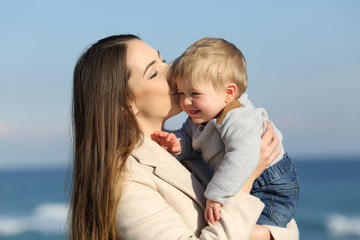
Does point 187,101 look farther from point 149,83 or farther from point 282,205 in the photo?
point 282,205

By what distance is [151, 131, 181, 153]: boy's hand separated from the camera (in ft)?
12.3

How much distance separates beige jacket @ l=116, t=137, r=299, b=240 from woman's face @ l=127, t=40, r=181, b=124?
229mm

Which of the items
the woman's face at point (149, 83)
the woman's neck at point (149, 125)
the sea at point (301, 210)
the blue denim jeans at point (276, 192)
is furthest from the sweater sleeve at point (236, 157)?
the sea at point (301, 210)

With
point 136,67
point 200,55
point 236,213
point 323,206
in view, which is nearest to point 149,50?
point 136,67

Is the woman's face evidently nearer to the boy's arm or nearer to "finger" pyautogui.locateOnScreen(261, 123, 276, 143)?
the boy's arm

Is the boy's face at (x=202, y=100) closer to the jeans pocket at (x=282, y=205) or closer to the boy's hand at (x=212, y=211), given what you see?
the boy's hand at (x=212, y=211)

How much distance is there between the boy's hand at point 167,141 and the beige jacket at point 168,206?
0.12m

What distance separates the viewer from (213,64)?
335 cm

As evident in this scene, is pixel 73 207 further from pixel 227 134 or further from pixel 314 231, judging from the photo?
pixel 314 231

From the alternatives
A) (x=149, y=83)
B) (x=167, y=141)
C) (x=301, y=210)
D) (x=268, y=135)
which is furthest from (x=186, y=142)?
(x=301, y=210)

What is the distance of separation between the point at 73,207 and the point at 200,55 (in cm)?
136

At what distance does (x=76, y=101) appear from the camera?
3.67 meters

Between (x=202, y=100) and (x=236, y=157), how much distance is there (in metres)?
0.45

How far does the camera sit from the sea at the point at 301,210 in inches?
968
